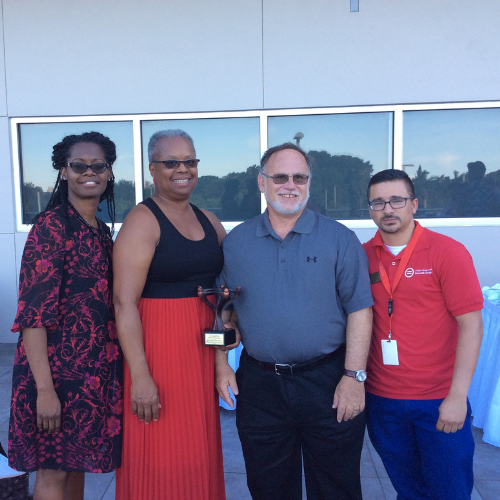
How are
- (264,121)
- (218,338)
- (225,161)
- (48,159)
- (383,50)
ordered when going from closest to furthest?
(218,338)
(383,50)
(264,121)
(225,161)
(48,159)

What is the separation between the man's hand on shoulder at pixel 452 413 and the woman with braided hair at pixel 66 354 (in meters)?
1.39

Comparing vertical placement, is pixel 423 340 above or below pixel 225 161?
below

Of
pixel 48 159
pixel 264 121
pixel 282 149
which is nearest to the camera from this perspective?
pixel 282 149

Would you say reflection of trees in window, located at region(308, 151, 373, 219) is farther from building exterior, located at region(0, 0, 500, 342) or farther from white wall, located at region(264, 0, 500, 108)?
white wall, located at region(264, 0, 500, 108)

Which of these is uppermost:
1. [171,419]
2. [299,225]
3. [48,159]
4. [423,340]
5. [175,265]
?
[48,159]

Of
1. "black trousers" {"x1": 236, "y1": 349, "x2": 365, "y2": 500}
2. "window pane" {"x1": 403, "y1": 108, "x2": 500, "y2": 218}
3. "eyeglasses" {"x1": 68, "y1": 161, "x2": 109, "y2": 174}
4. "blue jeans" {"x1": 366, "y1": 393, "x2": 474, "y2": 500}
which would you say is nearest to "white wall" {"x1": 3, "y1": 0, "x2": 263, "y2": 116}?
"window pane" {"x1": 403, "y1": 108, "x2": 500, "y2": 218}

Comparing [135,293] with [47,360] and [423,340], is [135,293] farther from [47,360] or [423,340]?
[423,340]

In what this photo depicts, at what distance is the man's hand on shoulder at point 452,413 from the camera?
5.42 ft

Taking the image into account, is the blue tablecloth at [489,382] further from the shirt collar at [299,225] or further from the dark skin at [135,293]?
the dark skin at [135,293]

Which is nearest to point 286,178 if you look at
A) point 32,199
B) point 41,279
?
point 41,279

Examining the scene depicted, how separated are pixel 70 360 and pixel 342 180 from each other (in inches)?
155

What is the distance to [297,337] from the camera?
5.65 ft

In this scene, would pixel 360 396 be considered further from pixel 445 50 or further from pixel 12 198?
pixel 12 198

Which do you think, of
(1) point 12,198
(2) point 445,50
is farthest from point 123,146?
(2) point 445,50
